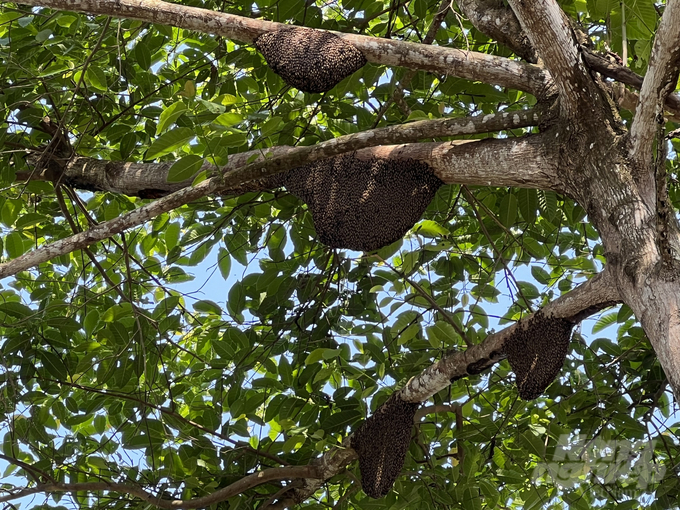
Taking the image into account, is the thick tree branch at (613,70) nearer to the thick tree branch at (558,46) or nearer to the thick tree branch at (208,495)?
the thick tree branch at (558,46)

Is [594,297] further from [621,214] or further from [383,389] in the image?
[383,389]

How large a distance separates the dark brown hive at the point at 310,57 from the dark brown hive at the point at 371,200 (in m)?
0.29

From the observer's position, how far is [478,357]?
2432mm

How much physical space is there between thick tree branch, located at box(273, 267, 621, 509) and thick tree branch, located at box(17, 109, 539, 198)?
20.4 inches

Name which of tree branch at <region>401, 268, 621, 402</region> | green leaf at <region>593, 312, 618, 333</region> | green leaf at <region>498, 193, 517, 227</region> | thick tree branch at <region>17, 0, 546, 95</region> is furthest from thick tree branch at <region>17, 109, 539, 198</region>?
green leaf at <region>593, 312, 618, 333</region>

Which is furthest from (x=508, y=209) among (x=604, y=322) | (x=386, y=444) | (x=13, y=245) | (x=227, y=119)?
(x=13, y=245)

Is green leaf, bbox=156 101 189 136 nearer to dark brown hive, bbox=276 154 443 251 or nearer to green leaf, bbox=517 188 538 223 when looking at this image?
dark brown hive, bbox=276 154 443 251

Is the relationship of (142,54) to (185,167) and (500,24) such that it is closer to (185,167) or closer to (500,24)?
(185,167)

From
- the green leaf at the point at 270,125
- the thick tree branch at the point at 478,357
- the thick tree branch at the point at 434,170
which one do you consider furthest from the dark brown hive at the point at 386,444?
the green leaf at the point at 270,125

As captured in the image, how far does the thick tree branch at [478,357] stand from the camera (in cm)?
204

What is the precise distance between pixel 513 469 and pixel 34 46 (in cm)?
258

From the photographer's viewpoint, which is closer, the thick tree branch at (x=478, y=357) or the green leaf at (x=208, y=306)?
the thick tree branch at (x=478, y=357)

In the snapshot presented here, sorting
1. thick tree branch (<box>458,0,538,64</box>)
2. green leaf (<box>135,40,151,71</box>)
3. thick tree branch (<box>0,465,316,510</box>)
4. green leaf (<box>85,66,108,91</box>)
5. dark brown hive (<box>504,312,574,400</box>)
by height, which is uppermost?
green leaf (<box>135,40,151,71</box>)

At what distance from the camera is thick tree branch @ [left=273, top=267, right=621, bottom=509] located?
2045mm
